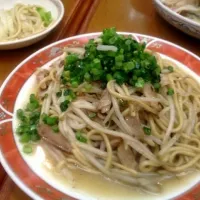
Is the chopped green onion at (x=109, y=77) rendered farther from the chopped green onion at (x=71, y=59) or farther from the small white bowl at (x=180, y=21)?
the small white bowl at (x=180, y=21)

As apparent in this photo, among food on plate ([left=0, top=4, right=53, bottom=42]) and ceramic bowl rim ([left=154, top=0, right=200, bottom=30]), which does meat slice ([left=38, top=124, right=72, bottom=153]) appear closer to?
food on plate ([left=0, top=4, right=53, bottom=42])

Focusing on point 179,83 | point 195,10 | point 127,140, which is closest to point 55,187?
point 127,140

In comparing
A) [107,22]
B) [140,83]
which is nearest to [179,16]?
[107,22]

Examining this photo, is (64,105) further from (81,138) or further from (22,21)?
(22,21)

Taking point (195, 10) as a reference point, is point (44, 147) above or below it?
below

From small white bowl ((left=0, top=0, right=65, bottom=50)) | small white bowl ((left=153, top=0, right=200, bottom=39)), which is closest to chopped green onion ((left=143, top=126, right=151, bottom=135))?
small white bowl ((left=153, top=0, right=200, bottom=39))

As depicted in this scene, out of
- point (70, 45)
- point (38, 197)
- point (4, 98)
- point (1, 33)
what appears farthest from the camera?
point (1, 33)

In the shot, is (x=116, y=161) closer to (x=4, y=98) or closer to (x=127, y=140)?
(x=127, y=140)

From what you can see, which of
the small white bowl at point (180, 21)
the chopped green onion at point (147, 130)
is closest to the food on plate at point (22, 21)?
the small white bowl at point (180, 21)
